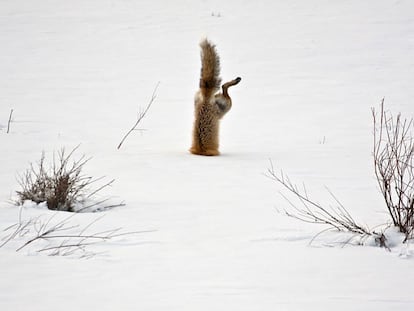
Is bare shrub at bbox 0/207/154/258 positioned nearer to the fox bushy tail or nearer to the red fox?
the red fox

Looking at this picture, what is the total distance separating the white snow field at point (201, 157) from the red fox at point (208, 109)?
251mm

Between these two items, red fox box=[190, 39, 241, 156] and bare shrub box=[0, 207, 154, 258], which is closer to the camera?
bare shrub box=[0, 207, 154, 258]

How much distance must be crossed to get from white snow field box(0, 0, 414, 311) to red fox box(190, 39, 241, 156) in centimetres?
25

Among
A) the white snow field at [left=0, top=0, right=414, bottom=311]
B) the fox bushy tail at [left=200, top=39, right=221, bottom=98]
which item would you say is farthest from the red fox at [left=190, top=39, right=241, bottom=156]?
the white snow field at [left=0, top=0, right=414, bottom=311]

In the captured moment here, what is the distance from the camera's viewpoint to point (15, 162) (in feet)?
24.1

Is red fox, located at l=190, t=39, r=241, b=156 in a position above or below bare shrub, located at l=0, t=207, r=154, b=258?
above

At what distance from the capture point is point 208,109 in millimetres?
8133

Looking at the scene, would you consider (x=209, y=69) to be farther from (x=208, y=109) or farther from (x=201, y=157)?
(x=201, y=157)

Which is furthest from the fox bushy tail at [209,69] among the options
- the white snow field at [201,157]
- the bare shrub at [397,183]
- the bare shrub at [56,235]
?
the bare shrub at [56,235]

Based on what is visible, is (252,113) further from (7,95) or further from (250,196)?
(250,196)

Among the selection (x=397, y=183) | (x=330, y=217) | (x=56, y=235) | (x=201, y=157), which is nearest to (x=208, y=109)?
(x=201, y=157)

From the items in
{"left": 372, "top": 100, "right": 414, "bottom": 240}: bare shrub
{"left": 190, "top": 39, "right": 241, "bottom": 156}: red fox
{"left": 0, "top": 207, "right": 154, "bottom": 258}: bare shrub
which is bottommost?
{"left": 0, "top": 207, "right": 154, "bottom": 258}: bare shrub

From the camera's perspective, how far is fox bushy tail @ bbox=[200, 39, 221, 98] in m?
8.02

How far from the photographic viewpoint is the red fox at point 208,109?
26.6 ft
